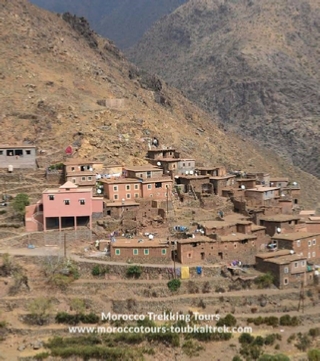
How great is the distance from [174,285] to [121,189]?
365 inches

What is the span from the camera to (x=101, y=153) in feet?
149

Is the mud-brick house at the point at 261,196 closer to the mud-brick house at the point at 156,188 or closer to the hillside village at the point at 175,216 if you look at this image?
the hillside village at the point at 175,216

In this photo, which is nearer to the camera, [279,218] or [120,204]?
[120,204]

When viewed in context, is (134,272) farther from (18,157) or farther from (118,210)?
(18,157)

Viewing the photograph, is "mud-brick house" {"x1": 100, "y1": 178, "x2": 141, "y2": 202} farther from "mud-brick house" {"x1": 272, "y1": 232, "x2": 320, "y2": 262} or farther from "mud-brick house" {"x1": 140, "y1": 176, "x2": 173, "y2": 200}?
"mud-brick house" {"x1": 272, "y1": 232, "x2": 320, "y2": 262}

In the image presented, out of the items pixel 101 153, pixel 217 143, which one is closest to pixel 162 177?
pixel 101 153

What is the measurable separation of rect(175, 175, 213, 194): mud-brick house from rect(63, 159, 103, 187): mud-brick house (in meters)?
5.68

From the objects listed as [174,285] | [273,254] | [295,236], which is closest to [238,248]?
[273,254]

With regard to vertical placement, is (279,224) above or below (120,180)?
below

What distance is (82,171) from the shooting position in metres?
40.8

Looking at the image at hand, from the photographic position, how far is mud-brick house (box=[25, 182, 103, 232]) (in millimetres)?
34625

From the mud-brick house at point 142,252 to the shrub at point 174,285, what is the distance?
62.9 inches

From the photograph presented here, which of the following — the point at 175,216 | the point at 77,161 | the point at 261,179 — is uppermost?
the point at 77,161

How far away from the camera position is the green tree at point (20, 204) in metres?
36.1
